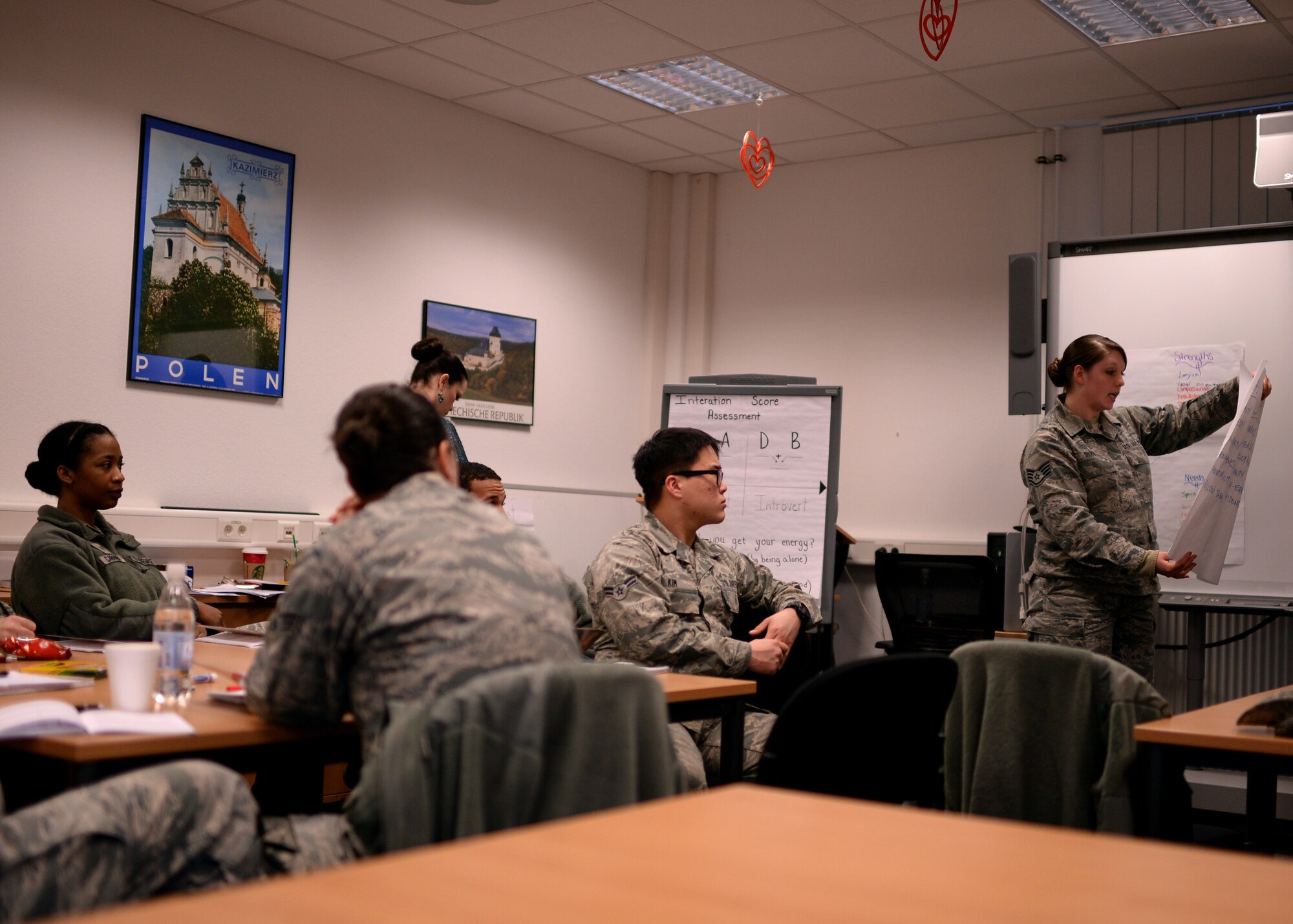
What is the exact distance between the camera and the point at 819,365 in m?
6.82

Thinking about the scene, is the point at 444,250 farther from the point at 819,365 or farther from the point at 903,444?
the point at 903,444

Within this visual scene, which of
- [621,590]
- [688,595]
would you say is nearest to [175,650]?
[621,590]

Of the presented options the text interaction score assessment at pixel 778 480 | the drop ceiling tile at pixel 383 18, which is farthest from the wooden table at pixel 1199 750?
the drop ceiling tile at pixel 383 18

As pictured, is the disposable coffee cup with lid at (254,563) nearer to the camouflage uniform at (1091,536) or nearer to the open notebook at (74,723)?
the camouflage uniform at (1091,536)

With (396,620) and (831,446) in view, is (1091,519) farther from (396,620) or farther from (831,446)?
(396,620)

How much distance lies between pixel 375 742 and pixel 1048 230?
5.14 metres

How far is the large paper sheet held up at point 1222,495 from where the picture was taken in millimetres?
3691

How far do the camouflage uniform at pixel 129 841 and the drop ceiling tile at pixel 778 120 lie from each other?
490cm

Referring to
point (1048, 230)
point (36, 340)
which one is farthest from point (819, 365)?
point (36, 340)

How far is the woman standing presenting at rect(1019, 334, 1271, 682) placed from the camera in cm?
376

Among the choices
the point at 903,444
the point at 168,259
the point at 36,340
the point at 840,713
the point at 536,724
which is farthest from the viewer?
the point at 903,444

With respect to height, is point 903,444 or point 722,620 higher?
point 903,444

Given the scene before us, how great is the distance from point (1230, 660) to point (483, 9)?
156 inches

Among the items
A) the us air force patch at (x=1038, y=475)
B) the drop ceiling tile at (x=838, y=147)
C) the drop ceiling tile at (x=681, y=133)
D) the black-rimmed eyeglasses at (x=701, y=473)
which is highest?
the drop ceiling tile at (x=838, y=147)
